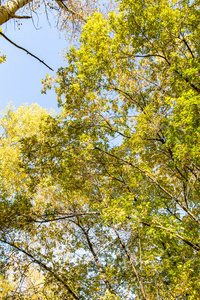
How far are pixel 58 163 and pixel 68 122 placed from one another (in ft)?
4.65

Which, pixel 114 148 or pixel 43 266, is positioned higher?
pixel 114 148

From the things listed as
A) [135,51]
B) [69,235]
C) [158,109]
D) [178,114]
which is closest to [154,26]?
[135,51]

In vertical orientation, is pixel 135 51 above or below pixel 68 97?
above

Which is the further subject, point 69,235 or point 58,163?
point 69,235

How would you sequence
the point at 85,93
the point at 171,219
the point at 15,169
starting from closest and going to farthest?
the point at 171,219
the point at 85,93
the point at 15,169

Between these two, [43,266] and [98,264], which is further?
[98,264]

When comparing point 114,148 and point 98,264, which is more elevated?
point 114,148

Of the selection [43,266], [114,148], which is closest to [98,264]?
[43,266]

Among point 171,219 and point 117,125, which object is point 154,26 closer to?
point 117,125

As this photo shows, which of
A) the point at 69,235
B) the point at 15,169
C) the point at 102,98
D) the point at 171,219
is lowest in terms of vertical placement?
the point at 171,219

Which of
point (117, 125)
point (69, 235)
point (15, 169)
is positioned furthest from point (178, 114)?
point (15, 169)

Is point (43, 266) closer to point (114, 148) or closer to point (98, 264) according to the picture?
point (98, 264)

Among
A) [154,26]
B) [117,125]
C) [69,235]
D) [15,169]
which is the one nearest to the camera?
[154,26]

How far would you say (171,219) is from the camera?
181 inches
